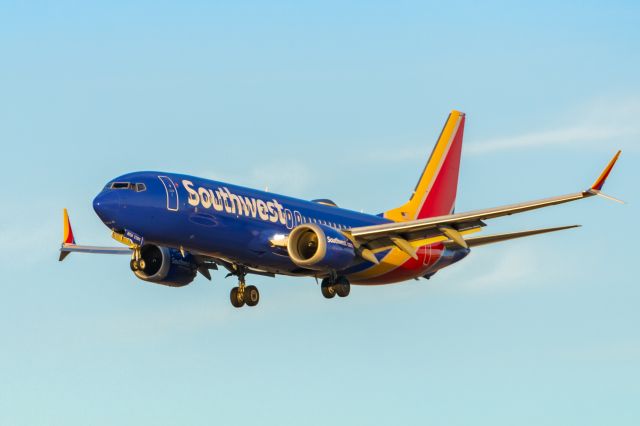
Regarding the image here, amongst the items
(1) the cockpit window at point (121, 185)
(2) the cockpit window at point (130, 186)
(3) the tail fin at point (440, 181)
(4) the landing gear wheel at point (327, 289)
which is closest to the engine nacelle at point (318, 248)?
(4) the landing gear wheel at point (327, 289)

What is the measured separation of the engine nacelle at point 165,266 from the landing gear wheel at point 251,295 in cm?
304

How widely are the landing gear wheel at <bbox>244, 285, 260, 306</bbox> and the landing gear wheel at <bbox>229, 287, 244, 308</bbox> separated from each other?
9.0 inches

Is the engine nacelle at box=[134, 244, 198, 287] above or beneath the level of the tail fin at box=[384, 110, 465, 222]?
beneath

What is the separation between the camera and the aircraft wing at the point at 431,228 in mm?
55188

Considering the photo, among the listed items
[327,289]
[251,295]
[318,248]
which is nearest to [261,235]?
[318,248]

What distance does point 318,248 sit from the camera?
57.5 m

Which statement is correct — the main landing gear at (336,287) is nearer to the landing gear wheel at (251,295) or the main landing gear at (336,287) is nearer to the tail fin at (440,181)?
the landing gear wheel at (251,295)

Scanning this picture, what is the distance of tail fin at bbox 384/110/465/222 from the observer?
70375mm

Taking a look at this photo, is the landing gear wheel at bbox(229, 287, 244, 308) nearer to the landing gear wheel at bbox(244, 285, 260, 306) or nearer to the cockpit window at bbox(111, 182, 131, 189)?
the landing gear wheel at bbox(244, 285, 260, 306)

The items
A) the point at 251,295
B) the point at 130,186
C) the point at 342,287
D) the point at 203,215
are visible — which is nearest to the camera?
the point at 130,186

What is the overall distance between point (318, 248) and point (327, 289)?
4.33 m

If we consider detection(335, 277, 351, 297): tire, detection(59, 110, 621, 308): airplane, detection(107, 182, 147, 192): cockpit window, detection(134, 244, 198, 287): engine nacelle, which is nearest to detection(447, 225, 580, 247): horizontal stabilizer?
detection(59, 110, 621, 308): airplane

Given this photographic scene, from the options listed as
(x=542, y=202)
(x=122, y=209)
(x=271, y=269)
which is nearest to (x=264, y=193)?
(x=271, y=269)

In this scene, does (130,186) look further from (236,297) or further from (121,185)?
(236,297)
